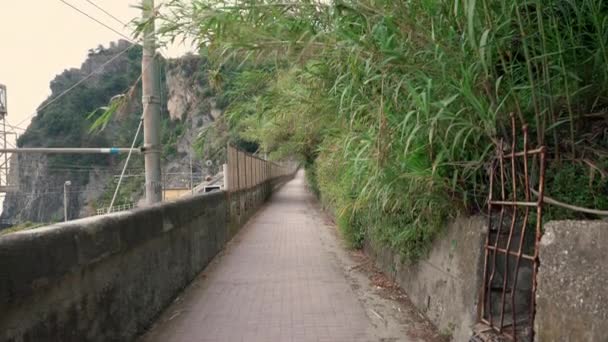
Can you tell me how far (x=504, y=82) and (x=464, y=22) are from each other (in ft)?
1.69

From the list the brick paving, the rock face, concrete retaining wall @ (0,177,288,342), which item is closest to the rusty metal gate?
the brick paving

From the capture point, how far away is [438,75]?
296cm

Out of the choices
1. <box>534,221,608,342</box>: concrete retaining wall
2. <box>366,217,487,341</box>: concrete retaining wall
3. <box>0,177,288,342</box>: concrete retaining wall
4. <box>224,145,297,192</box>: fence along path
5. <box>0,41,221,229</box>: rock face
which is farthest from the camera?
<box>0,41,221,229</box>: rock face

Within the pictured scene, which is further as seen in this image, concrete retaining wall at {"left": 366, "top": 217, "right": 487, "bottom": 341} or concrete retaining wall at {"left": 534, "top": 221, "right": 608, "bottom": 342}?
concrete retaining wall at {"left": 366, "top": 217, "right": 487, "bottom": 341}

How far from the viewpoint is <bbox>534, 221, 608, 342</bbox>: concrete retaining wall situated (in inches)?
71.8

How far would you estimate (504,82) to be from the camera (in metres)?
2.87

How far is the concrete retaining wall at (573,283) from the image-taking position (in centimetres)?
182

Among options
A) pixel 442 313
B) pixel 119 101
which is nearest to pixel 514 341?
pixel 442 313

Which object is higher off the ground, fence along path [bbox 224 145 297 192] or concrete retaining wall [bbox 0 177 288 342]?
fence along path [bbox 224 145 297 192]

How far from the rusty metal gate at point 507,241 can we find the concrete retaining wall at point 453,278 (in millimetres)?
93

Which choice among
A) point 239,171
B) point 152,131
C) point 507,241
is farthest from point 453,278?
point 239,171

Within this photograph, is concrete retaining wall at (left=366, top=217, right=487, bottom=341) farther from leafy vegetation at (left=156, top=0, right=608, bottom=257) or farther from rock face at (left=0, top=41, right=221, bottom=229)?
rock face at (left=0, top=41, right=221, bottom=229)

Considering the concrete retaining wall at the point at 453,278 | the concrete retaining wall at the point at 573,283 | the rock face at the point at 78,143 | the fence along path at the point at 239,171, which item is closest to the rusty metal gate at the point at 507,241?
the concrete retaining wall at the point at 453,278

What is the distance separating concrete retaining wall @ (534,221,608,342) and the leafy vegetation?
2.38ft
